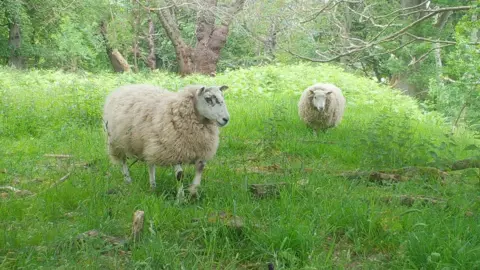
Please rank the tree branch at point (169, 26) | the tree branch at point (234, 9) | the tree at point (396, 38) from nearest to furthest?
the tree at point (396, 38), the tree branch at point (169, 26), the tree branch at point (234, 9)

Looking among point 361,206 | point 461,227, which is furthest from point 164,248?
point 461,227

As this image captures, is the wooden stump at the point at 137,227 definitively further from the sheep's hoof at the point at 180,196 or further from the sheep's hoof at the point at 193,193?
the sheep's hoof at the point at 193,193

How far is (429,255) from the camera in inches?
117

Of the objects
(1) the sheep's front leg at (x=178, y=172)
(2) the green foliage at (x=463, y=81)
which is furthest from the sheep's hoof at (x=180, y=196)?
(2) the green foliage at (x=463, y=81)

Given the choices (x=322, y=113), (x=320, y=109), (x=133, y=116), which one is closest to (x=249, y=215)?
(x=133, y=116)

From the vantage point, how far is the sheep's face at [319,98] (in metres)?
8.99

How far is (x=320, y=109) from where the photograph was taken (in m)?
8.95

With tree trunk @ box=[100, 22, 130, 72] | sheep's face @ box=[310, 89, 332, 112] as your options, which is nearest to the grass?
sheep's face @ box=[310, 89, 332, 112]

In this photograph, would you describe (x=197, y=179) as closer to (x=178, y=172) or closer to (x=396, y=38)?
(x=178, y=172)

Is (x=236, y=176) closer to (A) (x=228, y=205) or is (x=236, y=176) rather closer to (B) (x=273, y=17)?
(A) (x=228, y=205)

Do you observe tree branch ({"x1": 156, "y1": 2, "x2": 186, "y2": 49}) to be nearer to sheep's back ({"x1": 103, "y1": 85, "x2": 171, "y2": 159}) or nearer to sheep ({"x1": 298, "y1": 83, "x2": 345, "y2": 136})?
sheep ({"x1": 298, "y1": 83, "x2": 345, "y2": 136})

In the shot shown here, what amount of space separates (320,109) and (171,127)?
463 cm

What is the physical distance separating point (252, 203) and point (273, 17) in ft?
70.6

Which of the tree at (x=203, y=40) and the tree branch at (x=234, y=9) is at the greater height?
the tree branch at (x=234, y=9)
